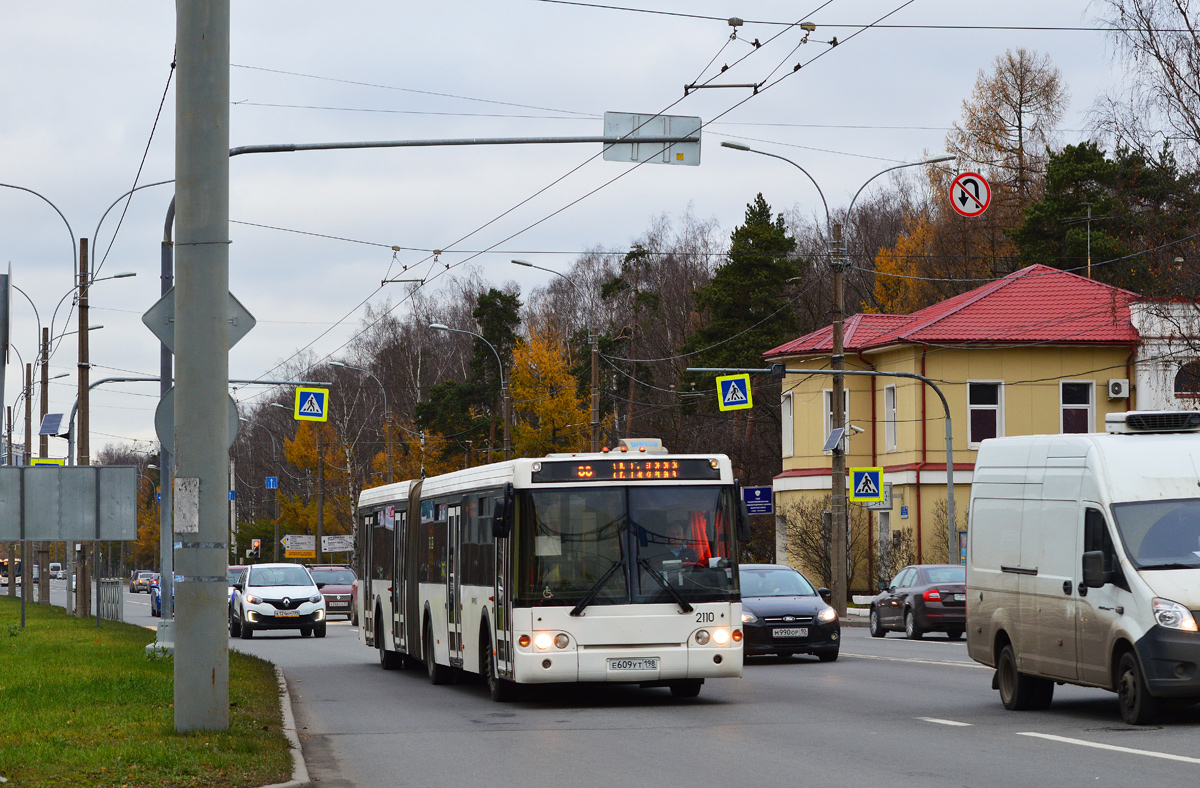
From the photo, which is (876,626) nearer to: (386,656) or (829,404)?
(386,656)

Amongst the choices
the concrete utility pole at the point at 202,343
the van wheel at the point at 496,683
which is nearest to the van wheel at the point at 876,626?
the van wheel at the point at 496,683

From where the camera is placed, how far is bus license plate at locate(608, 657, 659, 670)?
53.7ft

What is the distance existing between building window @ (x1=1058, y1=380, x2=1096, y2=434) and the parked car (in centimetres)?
2381

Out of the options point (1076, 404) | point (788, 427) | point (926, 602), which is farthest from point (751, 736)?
point (788, 427)

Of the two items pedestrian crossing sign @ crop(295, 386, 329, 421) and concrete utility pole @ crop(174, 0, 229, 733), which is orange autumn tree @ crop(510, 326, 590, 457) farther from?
concrete utility pole @ crop(174, 0, 229, 733)

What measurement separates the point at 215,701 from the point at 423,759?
158cm

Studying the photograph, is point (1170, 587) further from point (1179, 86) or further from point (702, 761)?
point (1179, 86)

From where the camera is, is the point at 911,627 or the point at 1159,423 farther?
the point at 911,627

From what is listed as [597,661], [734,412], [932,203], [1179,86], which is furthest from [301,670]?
[932,203]

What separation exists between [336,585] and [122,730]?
3773 cm

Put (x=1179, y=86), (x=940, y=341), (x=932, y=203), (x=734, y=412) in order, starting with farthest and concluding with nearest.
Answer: (x=932, y=203) < (x=734, y=412) < (x=940, y=341) < (x=1179, y=86)

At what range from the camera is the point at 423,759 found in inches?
488

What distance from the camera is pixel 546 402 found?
66125 mm

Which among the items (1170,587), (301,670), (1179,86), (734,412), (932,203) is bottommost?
(301,670)
